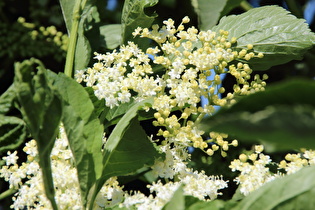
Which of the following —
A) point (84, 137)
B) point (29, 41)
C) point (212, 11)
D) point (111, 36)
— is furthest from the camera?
point (29, 41)

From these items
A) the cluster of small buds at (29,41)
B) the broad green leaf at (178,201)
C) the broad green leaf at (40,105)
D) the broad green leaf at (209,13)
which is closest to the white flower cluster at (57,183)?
the broad green leaf at (40,105)

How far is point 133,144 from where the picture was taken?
2.81 ft

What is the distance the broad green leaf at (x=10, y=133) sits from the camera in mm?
1095

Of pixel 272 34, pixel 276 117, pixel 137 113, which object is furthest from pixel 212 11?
pixel 276 117

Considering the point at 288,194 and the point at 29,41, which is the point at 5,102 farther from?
the point at 288,194

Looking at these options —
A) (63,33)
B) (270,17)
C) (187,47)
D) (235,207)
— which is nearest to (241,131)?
(235,207)

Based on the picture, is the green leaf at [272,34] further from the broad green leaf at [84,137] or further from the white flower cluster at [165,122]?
the broad green leaf at [84,137]

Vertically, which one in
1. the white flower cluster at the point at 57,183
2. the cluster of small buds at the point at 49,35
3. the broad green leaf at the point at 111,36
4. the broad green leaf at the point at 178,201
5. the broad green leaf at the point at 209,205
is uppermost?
the broad green leaf at the point at 178,201

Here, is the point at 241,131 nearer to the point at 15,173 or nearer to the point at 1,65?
the point at 15,173

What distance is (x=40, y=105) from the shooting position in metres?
0.63

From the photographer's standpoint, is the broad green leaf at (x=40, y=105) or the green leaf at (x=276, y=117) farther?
the broad green leaf at (x=40, y=105)

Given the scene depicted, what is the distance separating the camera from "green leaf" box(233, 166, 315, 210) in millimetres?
604

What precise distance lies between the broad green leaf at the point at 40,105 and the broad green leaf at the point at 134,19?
0.42 meters

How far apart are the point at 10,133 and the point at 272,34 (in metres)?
0.66
